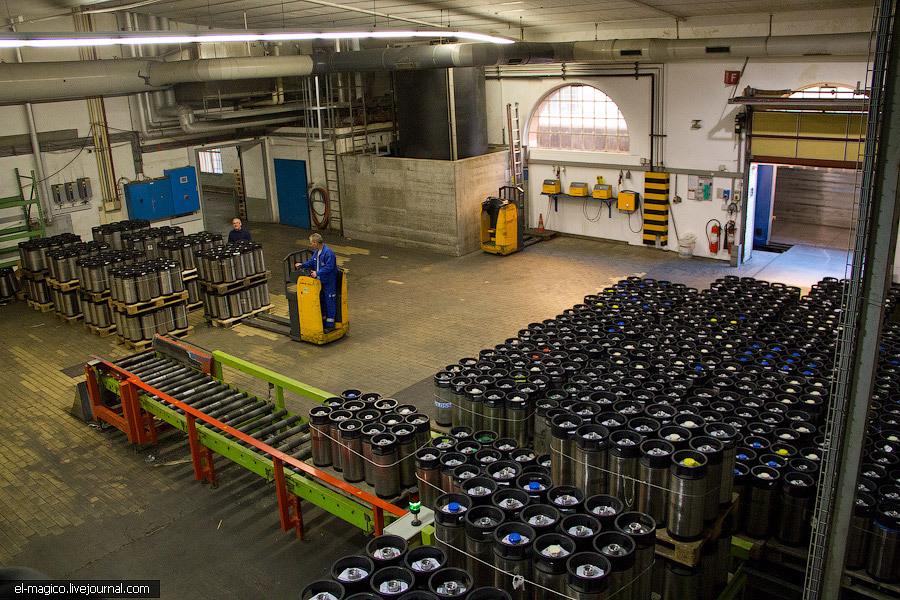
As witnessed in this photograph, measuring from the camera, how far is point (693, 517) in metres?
5.02

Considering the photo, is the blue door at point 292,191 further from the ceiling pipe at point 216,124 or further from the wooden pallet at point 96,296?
the wooden pallet at point 96,296

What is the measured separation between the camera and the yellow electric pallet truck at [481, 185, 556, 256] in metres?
17.0

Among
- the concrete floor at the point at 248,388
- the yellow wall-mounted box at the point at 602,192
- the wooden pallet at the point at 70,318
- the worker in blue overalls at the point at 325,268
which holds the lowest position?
the concrete floor at the point at 248,388

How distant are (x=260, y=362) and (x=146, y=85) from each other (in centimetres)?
775

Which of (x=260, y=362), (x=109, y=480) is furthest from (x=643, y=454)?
(x=260, y=362)

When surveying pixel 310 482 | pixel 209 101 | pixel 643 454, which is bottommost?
pixel 310 482

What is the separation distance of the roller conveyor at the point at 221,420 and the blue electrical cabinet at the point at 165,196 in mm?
8383

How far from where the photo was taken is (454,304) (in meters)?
13.9

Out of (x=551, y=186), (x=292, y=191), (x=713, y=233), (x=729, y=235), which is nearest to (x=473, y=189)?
(x=551, y=186)

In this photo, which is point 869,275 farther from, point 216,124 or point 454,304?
point 216,124

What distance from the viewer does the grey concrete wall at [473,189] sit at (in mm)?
17094

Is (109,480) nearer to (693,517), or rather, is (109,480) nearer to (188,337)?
(188,337)

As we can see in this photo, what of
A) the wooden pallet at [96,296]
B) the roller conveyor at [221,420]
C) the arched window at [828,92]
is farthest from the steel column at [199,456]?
the arched window at [828,92]

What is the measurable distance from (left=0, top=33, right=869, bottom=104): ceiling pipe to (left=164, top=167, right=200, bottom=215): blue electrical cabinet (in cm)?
278
